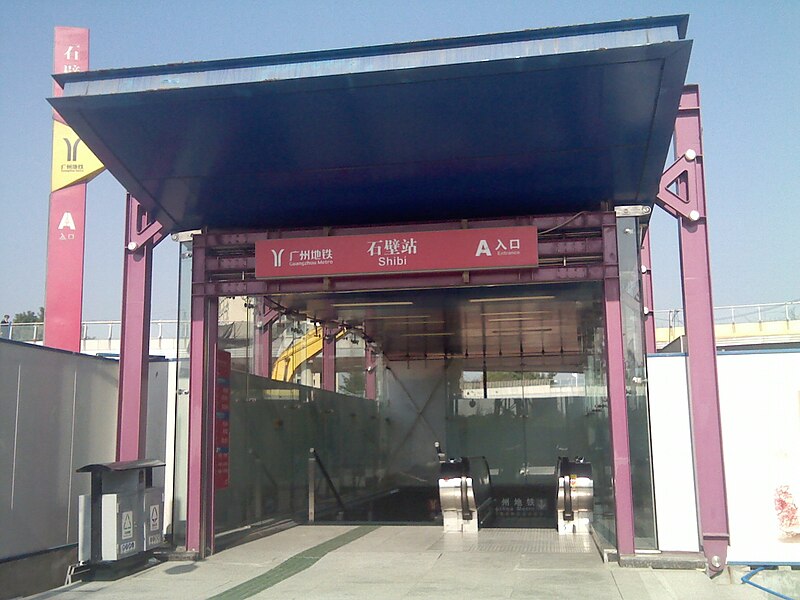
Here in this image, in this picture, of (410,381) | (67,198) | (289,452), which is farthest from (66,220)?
(410,381)

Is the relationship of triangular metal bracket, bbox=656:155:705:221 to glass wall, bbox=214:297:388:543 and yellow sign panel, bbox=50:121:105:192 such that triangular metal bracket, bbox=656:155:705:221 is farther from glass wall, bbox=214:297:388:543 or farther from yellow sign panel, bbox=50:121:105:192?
yellow sign panel, bbox=50:121:105:192

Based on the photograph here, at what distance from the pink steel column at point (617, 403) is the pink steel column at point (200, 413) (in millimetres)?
4529

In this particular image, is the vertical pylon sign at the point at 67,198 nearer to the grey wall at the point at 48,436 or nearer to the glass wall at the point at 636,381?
the grey wall at the point at 48,436

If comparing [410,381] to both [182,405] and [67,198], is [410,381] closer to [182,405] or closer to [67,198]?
[67,198]

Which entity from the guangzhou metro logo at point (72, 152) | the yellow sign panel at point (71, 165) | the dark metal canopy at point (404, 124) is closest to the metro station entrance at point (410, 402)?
the dark metal canopy at point (404, 124)

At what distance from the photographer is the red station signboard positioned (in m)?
8.97

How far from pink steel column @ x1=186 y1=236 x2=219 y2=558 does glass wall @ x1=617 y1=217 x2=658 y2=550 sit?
4.71 m

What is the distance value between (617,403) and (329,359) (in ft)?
31.0

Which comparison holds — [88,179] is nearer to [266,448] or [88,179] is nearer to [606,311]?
[266,448]

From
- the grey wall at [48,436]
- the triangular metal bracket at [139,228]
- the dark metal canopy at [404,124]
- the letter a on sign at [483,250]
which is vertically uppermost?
the dark metal canopy at [404,124]

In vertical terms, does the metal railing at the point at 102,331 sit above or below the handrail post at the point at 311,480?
above

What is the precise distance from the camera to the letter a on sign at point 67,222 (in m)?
11.4

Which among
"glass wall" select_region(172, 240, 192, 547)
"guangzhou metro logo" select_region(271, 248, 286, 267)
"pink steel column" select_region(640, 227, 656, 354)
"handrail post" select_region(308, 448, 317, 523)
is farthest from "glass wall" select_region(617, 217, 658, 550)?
"handrail post" select_region(308, 448, 317, 523)

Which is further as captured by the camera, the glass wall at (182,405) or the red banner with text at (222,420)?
the red banner with text at (222,420)
